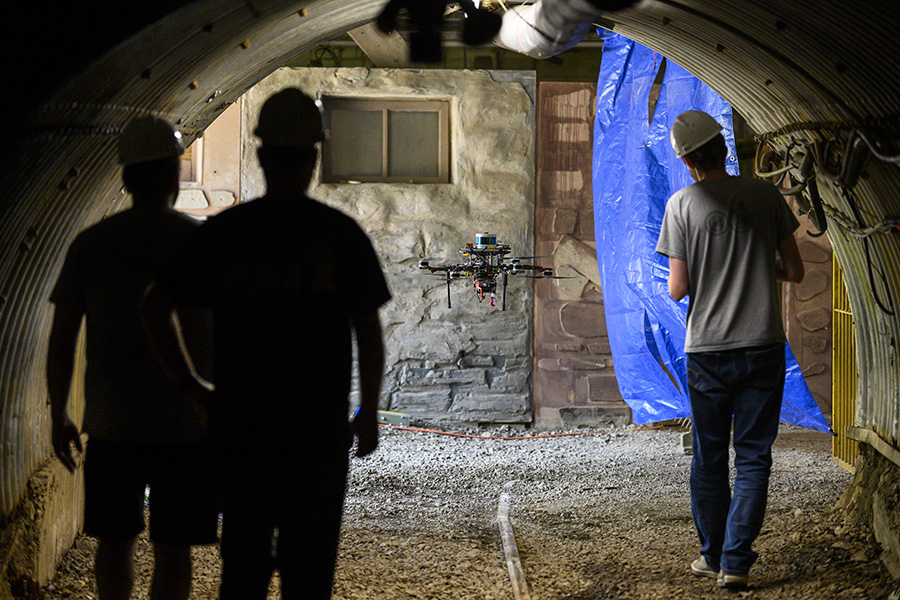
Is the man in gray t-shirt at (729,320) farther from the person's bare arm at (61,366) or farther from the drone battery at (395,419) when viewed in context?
the drone battery at (395,419)

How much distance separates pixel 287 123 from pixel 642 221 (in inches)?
162

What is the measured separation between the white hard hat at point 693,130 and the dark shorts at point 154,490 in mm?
2057

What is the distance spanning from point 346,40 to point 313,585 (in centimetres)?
603

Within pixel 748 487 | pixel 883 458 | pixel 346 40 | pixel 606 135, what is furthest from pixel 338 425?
pixel 346 40

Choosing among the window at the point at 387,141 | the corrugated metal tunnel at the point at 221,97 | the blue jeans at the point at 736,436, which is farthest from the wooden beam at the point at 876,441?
the window at the point at 387,141

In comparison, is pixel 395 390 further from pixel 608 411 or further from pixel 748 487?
pixel 748 487

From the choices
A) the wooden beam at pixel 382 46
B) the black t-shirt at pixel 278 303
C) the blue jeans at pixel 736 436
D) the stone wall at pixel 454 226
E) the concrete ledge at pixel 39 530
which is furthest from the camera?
the stone wall at pixel 454 226

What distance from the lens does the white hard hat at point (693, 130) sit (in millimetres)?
3191

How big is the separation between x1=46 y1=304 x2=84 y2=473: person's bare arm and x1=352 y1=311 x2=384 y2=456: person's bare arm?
0.94 metres

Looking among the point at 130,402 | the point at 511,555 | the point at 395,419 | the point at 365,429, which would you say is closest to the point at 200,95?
the point at 130,402

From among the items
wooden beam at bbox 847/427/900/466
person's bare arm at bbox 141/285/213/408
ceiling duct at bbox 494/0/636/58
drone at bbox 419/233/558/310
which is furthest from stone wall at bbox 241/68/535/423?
person's bare arm at bbox 141/285/213/408

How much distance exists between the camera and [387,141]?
7.36m

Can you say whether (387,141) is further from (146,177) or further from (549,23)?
(146,177)

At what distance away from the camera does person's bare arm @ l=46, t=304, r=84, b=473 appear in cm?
249
